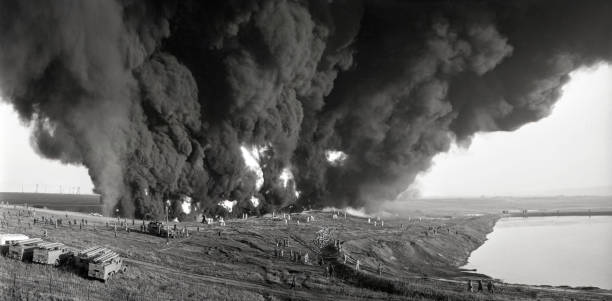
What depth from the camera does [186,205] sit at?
74.6 metres

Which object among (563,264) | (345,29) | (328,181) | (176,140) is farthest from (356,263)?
(328,181)

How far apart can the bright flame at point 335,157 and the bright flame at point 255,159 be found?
598 inches

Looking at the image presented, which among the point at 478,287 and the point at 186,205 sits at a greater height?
the point at 186,205

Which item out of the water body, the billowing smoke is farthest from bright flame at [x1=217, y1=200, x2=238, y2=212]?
the water body

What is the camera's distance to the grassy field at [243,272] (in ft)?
102

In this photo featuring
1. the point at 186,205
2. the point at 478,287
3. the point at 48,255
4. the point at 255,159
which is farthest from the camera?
the point at 255,159

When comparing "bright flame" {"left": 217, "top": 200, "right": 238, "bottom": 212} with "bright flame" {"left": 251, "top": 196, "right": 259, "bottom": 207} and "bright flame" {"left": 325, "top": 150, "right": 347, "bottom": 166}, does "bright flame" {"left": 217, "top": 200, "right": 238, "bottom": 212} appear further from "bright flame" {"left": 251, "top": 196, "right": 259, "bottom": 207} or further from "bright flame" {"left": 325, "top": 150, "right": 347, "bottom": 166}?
"bright flame" {"left": 325, "top": 150, "right": 347, "bottom": 166}

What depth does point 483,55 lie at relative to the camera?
8038 cm

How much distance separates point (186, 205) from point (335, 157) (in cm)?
3262

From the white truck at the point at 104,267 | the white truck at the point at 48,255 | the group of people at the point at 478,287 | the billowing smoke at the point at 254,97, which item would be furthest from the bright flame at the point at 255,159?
the group of people at the point at 478,287

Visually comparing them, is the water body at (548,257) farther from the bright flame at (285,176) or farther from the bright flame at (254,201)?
the bright flame at (254,201)

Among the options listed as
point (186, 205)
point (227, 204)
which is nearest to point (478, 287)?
point (186, 205)

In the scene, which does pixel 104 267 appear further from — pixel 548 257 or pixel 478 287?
pixel 548 257

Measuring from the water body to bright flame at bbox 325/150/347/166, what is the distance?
28806mm
